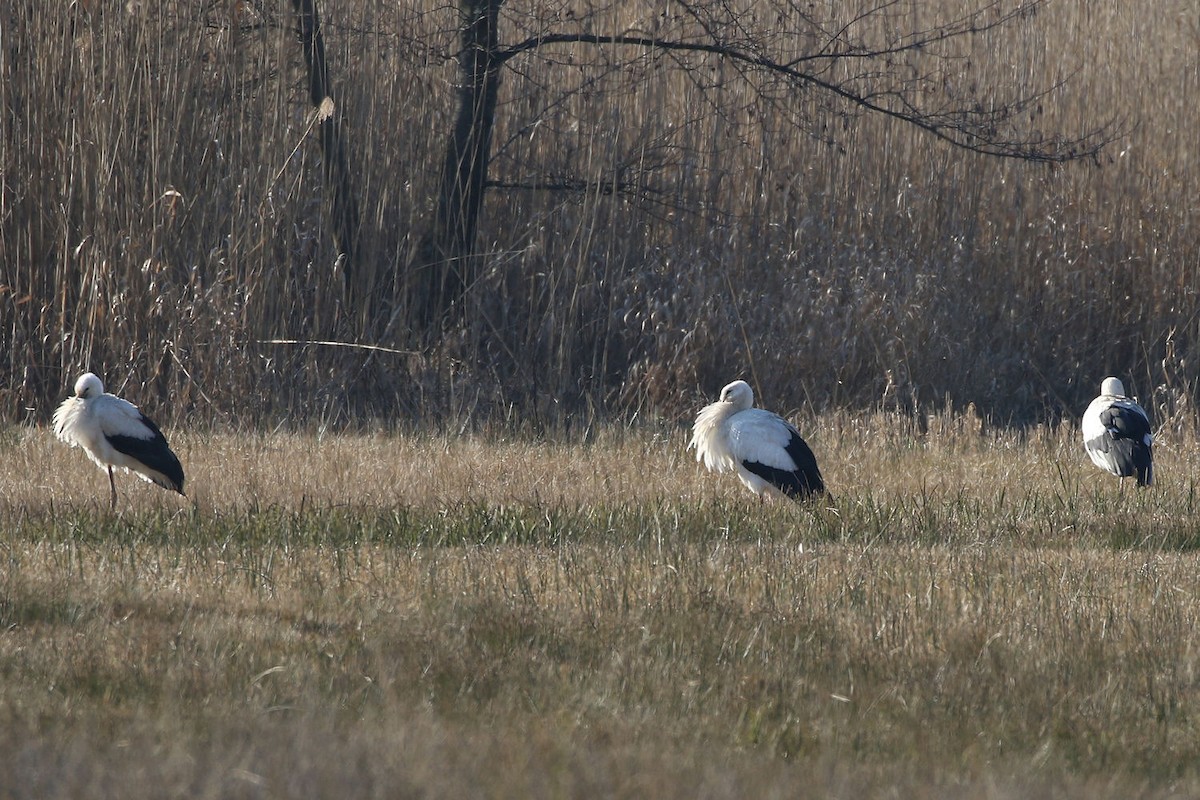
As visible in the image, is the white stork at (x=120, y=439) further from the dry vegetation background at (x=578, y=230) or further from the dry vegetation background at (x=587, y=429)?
the dry vegetation background at (x=578, y=230)

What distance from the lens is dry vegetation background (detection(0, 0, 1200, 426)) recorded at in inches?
396

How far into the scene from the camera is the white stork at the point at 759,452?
7.26 m

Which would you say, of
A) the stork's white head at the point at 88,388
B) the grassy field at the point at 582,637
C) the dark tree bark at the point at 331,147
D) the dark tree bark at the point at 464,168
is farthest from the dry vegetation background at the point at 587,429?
the stork's white head at the point at 88,388

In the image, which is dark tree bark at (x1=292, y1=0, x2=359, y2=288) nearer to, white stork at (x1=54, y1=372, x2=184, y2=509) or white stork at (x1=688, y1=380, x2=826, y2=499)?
white stork at (x1=54, y1=372, x2=184, y2=509)

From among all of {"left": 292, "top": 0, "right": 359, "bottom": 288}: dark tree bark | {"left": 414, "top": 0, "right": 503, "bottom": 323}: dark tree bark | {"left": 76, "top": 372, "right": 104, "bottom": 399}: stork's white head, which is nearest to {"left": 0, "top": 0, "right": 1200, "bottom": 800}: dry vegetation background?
{"left": 292, "top": 0, "right": 359, "bottom": 288}: dark tree bark

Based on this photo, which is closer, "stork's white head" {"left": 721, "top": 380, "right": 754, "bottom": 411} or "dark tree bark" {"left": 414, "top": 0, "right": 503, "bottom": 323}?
"stork's white head" {"left": 721, "top": 380, "right": 754, "bottom": 411}

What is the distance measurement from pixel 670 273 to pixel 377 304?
2.17m

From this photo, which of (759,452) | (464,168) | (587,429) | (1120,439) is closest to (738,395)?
(759,452)

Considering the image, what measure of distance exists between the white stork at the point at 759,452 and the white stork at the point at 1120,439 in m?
1.65

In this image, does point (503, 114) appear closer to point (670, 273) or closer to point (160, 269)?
point (670, 273)

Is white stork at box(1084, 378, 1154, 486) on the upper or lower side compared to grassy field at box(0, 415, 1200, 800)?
upper

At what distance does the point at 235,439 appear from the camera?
8.77m

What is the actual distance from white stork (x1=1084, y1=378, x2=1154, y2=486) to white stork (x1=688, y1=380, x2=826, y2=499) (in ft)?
5.40

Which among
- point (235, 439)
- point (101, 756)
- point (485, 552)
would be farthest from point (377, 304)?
point (101, 756)
